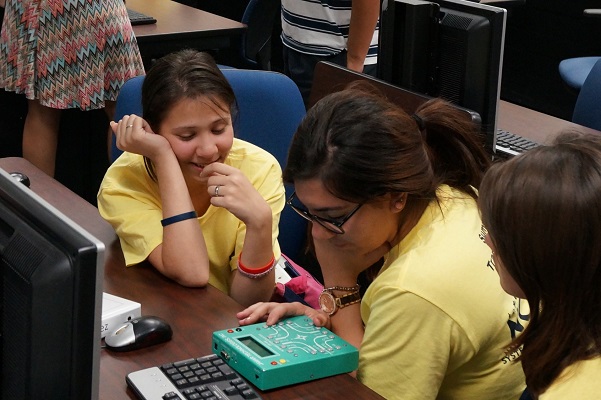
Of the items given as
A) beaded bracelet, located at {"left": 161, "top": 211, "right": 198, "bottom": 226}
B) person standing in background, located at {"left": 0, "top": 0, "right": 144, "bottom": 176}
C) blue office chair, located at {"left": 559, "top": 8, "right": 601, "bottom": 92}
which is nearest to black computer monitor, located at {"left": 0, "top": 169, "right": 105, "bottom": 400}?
beaded bracelet, located at {"left": 161, "top": 211, "right": 198, "bottom": 226}

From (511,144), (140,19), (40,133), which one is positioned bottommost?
(40,133)

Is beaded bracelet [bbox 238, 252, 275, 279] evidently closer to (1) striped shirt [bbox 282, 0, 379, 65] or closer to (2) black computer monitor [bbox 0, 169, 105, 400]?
(2) black computer monitor [bbox 0, 169, 105, 400]

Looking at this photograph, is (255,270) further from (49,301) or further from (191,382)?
(49,301)

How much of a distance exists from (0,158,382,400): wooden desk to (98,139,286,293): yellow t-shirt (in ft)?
0.15

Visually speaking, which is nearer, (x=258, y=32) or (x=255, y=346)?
(x=255, y=346)

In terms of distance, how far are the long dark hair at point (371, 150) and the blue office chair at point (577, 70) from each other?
2.60m

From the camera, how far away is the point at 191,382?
4.32ft

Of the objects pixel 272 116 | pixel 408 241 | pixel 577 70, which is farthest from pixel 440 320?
pixel 577 70

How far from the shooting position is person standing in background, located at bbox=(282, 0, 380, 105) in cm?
310

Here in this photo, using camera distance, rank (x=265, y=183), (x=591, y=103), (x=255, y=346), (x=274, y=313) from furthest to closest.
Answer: (x=591, y=103), (x=265, y=183), (x=274, y=313), (x=255, y=346)

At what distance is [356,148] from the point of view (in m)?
1.41

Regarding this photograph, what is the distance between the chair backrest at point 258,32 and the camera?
440 cm

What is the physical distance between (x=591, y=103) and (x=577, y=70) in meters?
1.33

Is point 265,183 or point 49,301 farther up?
point 49,301
